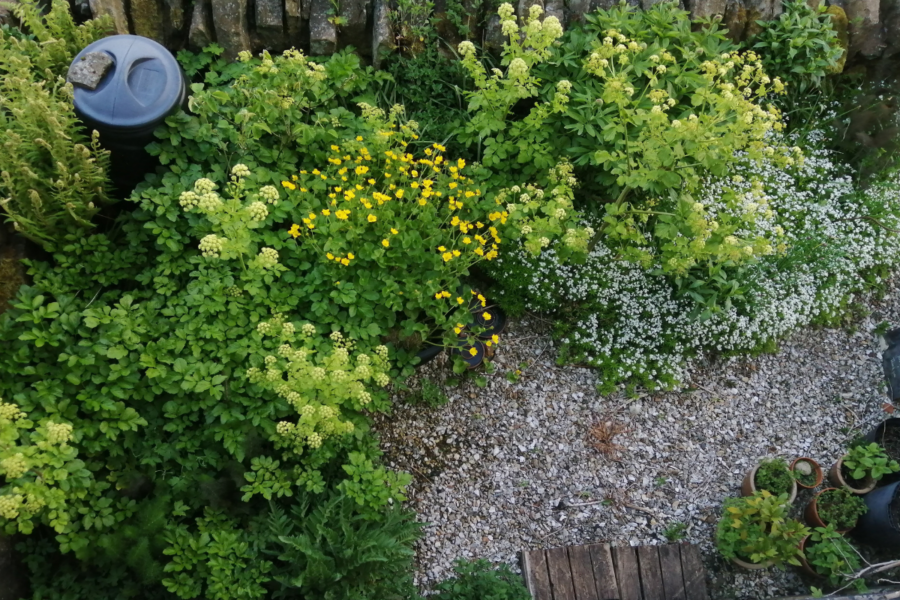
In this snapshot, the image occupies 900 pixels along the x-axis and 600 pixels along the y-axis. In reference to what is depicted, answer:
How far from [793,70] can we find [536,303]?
2710 mm

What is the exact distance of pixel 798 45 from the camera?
4.71m

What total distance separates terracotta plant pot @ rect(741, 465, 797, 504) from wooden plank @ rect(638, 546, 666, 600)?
72cm

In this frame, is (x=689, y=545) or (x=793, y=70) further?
(x=793, y=70)

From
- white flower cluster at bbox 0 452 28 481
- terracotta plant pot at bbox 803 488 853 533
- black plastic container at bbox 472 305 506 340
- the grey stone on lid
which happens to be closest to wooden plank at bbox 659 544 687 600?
terracotta plant pot at bbox 803 488 853 533

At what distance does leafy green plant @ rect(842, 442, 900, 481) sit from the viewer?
390cm

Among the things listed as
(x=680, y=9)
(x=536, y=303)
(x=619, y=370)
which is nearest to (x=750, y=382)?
(x=619, y=370)

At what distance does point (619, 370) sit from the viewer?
14.0ft

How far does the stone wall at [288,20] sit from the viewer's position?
4.18m

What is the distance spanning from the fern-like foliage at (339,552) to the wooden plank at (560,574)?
2.98 feet

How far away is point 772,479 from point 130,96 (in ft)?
14.2

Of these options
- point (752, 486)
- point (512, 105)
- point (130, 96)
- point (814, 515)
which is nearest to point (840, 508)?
point (814, 515)

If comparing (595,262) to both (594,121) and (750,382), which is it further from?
(750,382)

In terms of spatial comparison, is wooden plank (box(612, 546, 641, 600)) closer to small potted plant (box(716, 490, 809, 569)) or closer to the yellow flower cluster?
small potted plant (box(716, 490, 809, 569))

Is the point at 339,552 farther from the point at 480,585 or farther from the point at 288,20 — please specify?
the point at 288,20
